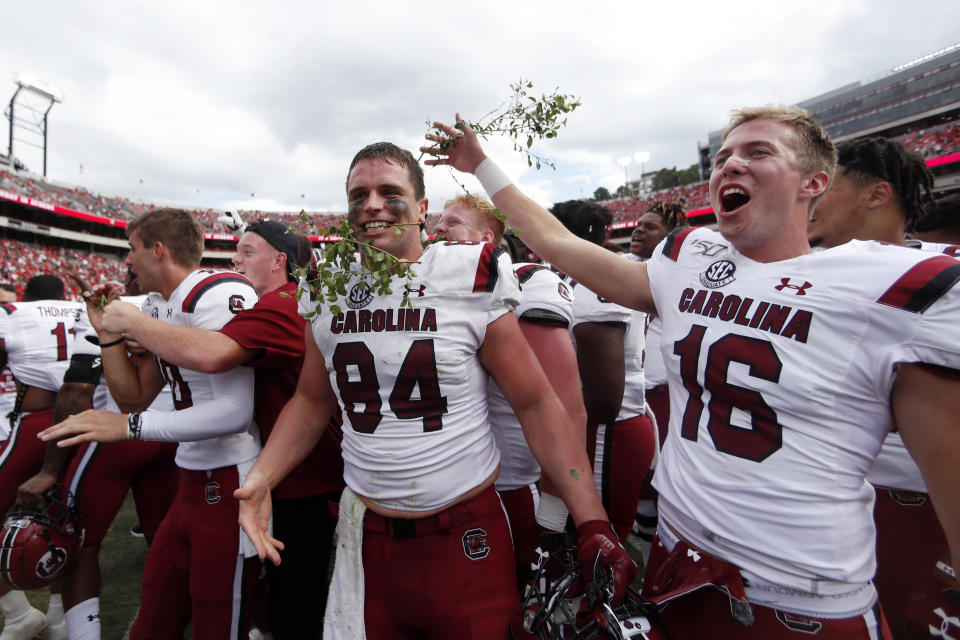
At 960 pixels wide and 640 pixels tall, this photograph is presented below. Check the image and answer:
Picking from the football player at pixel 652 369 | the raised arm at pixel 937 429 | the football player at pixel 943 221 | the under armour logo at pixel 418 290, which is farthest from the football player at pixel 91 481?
the football player at pixel 943 221

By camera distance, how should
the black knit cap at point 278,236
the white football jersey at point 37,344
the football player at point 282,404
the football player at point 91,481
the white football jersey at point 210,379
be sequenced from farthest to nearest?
the white football jersey at point 37,344 → the black knit cap at point 278,236 → the football player at point 91,481 → the white football jersey at point 210,379 → the football player at point 282,404

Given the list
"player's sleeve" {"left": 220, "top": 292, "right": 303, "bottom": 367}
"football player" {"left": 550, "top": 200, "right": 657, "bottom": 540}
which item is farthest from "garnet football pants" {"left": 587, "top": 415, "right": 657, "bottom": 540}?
"player's sleeve" {"left": 220, "top": 292, "right": 303, "bottom": 367}

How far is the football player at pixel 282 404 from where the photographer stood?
2.07 metres

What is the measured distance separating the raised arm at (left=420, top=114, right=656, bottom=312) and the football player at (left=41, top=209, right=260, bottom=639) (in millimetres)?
1410

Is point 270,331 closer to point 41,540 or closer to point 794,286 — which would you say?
point 41,540

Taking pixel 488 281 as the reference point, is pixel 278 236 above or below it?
above

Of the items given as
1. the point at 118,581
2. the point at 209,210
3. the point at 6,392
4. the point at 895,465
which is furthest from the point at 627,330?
the point at 209,210

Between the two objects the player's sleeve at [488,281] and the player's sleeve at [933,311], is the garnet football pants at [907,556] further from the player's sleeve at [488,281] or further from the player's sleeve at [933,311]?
the player's sleeve at [488,281]

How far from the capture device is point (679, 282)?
62.4 inches

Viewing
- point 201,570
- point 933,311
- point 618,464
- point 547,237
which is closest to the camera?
point 933,311

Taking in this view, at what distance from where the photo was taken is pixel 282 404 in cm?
249

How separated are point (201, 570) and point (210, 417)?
68 cm

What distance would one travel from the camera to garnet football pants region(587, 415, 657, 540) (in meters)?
2.93

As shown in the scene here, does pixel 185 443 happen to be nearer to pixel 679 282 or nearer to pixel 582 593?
pixel 582 593
